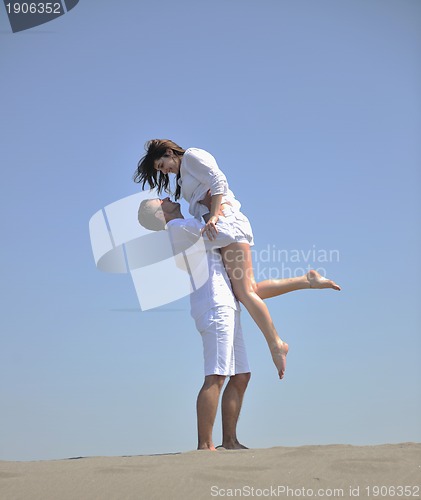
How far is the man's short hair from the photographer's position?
5.22 metres

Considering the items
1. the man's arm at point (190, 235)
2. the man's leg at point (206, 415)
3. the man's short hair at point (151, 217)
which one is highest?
the man's short hair at point (151, 217)

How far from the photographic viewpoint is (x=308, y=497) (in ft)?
9.04

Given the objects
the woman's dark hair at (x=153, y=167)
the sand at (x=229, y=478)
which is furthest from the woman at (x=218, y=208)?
the sand at (x=229, y=478)

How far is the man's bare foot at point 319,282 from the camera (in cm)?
526

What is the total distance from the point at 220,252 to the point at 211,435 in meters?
1.35

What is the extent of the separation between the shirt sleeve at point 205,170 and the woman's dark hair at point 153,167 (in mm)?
293

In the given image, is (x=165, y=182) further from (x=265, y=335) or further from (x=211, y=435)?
(x=211, y=435)

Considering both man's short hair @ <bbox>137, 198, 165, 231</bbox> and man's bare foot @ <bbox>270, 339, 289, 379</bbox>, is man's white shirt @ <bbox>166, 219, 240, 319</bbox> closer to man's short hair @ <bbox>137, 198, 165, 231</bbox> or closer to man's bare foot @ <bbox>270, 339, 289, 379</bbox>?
man's short hair @ <bbox>137, 198, 165, 231</bbox>

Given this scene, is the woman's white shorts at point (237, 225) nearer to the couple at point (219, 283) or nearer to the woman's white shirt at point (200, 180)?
the couple at point (219, 283)

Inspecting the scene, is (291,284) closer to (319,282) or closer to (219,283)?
(319,282)

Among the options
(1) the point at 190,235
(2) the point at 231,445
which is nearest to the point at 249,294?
(1) the point at 190,235

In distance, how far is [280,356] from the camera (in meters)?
4.89

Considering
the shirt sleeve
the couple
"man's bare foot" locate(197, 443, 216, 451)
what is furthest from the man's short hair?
"man's bare foot" locate(197, 443, 216, 451)

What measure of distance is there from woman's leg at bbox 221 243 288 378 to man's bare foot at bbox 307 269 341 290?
1.52ft
